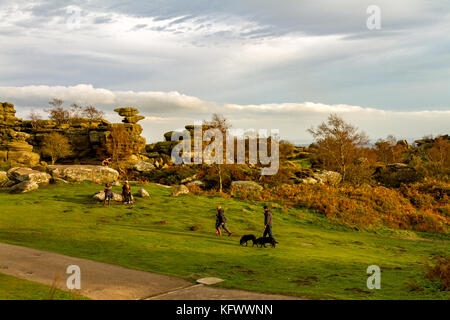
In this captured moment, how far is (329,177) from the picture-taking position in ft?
190

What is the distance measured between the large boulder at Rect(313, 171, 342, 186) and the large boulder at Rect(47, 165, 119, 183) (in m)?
32.9

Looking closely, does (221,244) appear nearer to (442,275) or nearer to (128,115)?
(442,275)

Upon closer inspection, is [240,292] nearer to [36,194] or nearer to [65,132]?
[36,194]

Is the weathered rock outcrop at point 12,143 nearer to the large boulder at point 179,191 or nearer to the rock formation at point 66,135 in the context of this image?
the rock formation at point 66,135

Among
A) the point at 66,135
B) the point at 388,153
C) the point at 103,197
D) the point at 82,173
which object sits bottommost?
the point at 103,197

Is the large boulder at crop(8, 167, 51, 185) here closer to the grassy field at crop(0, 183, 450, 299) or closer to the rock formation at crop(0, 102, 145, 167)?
the grassy field at crop(0, 183, 450, 299)

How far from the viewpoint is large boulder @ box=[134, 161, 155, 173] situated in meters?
66.8

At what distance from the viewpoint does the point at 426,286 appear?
14.4 meters

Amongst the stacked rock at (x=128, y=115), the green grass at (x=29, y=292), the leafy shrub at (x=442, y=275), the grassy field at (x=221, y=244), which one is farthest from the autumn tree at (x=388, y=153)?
the green grass at (x=29, y=292)

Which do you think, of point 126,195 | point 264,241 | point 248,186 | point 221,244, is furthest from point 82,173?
point 264,241

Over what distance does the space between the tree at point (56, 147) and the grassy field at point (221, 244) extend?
3485 cm

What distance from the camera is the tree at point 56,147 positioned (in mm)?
71438

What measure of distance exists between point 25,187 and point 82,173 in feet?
25.1
